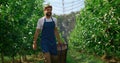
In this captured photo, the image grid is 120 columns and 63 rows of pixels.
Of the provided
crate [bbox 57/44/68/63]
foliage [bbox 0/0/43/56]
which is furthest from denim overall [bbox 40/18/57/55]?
foliage [bbox 0/0/43/56]

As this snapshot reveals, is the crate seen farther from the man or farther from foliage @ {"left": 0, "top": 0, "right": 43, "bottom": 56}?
foliage @ {"left": 0, "top": 0, "right": 43, "bottom": 56}

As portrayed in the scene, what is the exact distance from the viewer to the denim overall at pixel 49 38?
8.72 m

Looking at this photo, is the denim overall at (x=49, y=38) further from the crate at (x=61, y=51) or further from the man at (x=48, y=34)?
the crate at (x=61, y=51)

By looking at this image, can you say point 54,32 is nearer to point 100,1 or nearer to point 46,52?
point 46,52

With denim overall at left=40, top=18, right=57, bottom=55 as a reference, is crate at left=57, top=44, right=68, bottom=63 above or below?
below

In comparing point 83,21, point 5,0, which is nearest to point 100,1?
point 5,0

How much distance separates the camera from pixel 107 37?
11.8 metres

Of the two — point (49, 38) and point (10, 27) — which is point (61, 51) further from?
point (10, 27)

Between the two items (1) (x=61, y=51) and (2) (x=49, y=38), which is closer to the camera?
(2) (x=49, y=38)

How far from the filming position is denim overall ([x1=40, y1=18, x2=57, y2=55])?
8.72m

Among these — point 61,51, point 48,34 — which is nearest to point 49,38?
point 48,34

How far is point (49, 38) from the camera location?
8.80 m

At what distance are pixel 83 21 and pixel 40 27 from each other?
17.7m

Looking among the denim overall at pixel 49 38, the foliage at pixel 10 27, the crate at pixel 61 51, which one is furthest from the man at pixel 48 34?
the foliage at pixel 10 27
